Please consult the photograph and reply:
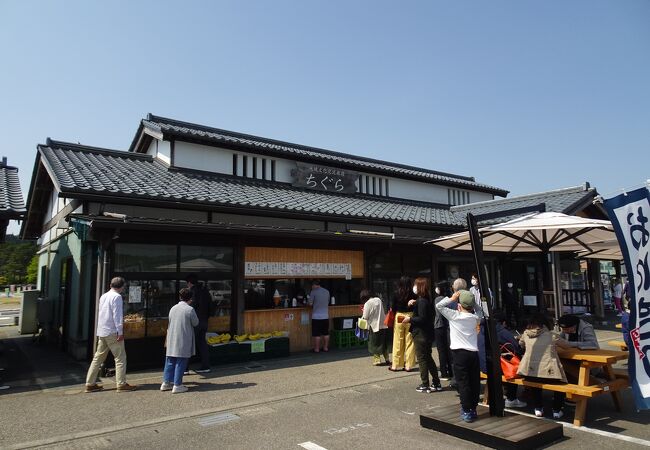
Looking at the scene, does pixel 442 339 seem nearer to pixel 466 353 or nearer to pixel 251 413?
pixel 466 353

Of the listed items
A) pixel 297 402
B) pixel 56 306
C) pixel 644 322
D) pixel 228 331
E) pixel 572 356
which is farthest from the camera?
pixel 56 306

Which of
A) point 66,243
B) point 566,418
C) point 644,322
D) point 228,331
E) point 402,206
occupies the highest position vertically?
point 402,206

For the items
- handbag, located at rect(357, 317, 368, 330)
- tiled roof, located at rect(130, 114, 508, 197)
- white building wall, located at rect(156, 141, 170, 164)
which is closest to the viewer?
handbag, located at rect(357, 317, 368, 330)

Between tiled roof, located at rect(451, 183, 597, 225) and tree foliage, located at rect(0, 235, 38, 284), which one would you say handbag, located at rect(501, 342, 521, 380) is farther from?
tree foliage, located at rect(0, 235, 38, 284)

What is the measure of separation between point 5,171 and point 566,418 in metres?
13.2

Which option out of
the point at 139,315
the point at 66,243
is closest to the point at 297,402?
the point at 139,315

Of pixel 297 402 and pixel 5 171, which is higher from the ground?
pixel 5 171

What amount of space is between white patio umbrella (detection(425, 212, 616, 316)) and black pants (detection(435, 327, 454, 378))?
1744 mm

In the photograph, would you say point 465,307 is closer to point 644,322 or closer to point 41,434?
point 644,322

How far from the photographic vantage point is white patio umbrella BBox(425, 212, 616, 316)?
650 cm

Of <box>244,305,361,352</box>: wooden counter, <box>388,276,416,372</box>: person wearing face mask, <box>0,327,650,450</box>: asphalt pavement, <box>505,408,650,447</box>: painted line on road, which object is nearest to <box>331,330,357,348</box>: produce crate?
<box>244,305,361,352</box>: wooden counter

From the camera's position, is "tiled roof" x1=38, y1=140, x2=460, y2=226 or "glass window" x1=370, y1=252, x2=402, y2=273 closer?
"tiled roof" x1=38, y1=140, x2=460, y2=226

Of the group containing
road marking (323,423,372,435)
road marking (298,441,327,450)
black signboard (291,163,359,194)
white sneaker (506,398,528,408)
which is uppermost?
black signboard (291,163,359,194)

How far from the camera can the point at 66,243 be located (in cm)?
1159
